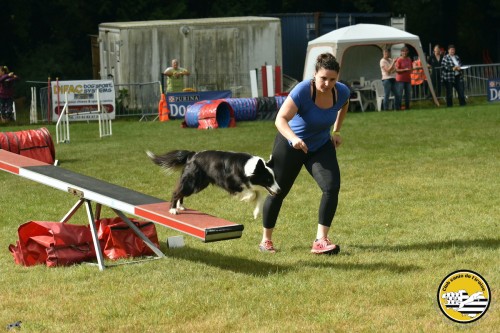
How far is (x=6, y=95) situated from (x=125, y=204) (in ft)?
64.4

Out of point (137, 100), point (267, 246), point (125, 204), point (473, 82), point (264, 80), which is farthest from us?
point (473, 82)

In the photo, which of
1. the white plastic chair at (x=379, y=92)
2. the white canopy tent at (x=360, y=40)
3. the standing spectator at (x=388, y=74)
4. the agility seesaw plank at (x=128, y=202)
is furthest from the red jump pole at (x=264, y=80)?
the agility seesaw plank at (x=128, y=202)

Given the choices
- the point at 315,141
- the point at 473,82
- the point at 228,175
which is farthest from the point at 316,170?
the point at 473,82

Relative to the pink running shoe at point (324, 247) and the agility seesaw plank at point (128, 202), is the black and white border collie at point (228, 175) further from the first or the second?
the pink running shoe at point (324, 247)

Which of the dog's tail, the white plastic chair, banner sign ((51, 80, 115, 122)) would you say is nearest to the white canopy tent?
the white plastic chair

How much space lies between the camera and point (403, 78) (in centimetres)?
2686

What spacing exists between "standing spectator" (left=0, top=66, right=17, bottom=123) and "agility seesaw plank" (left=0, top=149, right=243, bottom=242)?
17.6 meters

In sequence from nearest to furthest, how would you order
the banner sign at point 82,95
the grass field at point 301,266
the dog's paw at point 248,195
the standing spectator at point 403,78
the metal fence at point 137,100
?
1. the grass field at point 301,266
2. the dog's paw at point 248,195
3. the banner sign at point 82,95
4. the standing spectator at point 403,78
5. the metal fence at point 137,100

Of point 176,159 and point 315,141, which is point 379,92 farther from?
point 176,159

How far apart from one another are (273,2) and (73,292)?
113 feet

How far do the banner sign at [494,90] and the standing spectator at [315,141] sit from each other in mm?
20455

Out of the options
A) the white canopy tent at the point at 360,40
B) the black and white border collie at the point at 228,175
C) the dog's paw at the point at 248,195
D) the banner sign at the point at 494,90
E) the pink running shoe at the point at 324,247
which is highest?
the white canopy tent at the point at 360,40

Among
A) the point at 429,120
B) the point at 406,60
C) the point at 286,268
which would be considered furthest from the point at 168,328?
the point at 406,60

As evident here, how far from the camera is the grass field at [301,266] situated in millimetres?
6469
